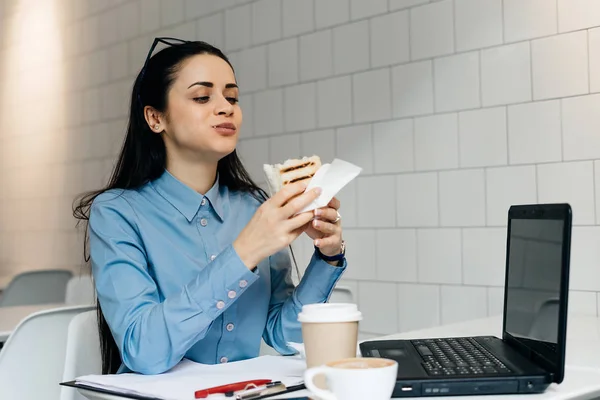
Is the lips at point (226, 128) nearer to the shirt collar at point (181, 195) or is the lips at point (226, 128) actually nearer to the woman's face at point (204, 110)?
the woman's face at point (204, 110)

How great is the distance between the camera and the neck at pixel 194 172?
5.33 ft

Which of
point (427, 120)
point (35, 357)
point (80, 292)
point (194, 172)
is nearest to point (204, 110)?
point (194, 172)

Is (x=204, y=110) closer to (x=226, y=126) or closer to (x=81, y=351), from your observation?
(x=226, y=126)

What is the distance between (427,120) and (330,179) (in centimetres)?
125

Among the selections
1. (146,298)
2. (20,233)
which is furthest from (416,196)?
(20,233)

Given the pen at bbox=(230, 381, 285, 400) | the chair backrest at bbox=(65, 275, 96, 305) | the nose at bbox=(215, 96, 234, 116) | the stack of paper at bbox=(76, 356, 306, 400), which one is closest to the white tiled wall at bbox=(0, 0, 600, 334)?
the chair backrest at bbox=(65, 275, 96, 305)

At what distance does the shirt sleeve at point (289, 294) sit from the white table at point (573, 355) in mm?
153

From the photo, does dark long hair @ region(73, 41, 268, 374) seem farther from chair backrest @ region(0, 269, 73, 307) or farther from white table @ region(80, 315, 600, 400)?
chair backrest @ region(0, 269, 73, 307)

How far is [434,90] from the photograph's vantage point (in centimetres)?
240

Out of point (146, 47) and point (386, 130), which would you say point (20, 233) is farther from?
point (386, 130)

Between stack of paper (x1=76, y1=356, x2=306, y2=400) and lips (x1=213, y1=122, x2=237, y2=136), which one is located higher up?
lips (x1=213, y1=122, x2=237, y2=136)

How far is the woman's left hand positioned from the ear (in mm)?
452

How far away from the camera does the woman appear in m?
1.29

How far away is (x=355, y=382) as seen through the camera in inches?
33.1
